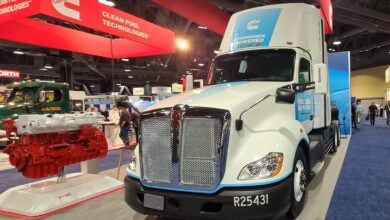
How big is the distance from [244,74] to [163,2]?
11.9 feet

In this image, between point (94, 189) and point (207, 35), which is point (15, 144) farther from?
point (207, 35)

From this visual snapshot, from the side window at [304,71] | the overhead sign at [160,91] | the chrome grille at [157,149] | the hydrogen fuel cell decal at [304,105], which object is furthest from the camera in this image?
the overhead sign at [160,91]

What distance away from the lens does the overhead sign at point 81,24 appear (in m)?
5.98

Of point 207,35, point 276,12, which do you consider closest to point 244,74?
point 276,12

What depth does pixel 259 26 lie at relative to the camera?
521cm

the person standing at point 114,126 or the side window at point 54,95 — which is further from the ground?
the side window at point 54,95

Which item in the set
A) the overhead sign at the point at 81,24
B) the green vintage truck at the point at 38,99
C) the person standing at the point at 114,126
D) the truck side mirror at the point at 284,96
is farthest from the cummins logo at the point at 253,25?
the person standing at the point at 114,126

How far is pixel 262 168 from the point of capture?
125 inches

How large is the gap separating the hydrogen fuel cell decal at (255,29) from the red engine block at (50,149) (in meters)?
2.68

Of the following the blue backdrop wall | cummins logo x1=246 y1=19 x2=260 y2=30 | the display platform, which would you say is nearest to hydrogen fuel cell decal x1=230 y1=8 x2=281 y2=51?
cummins logo x1=246 y1=19 x2=260 y2=30

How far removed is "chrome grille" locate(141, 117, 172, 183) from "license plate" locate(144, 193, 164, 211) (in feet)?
0.56

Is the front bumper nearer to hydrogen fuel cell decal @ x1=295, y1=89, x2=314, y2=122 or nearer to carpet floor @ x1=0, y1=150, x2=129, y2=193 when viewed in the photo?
hydrogen fuel cell decal @ x1=295, y1=89, x2=314, y2=122

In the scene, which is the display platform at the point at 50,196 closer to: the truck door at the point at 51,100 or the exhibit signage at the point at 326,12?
the truck door at the point at 51,100

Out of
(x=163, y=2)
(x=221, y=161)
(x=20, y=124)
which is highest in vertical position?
(x=163, y=2)
